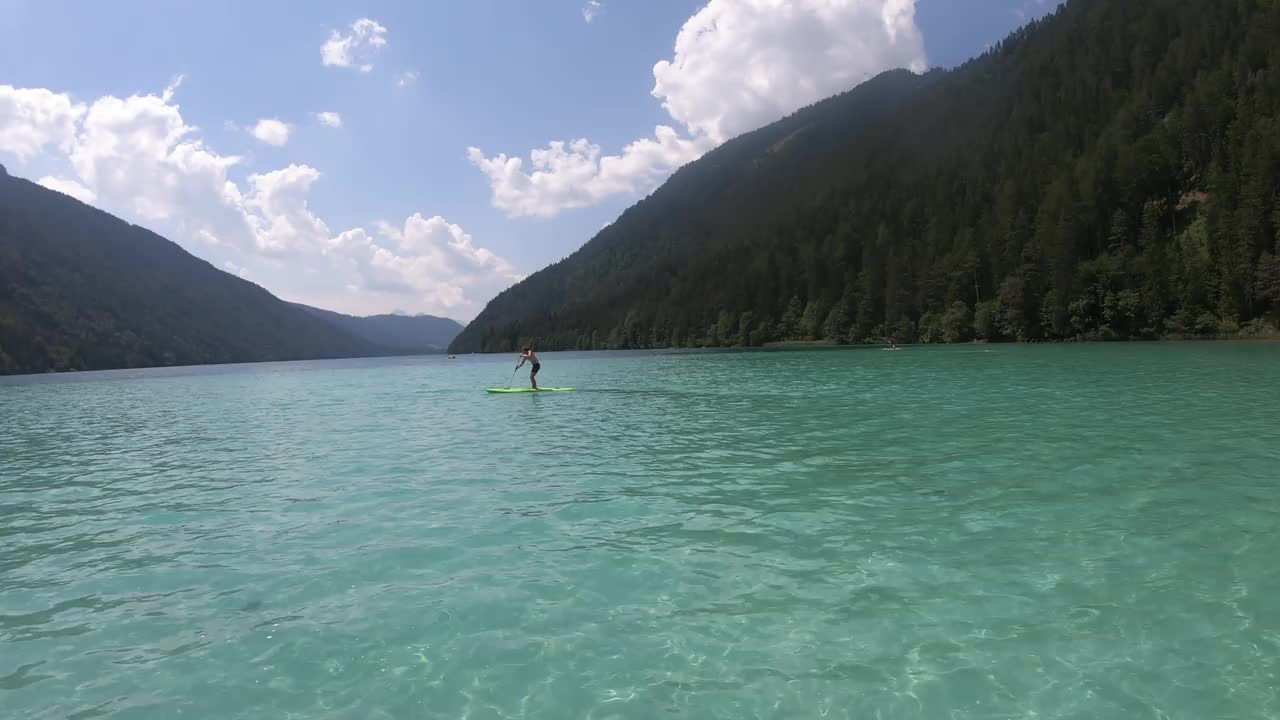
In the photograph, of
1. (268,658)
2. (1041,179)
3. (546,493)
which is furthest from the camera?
(1041,179)

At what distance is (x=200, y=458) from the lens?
26828mm

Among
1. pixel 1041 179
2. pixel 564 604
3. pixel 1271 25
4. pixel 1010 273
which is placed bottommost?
pixel 564 604

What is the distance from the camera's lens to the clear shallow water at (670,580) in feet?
25.0

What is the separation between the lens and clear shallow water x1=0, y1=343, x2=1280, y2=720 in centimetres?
761

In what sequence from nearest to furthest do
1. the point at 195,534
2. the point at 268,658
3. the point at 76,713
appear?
the point at 76,713 < the point at 268,658 < the point at 195,534

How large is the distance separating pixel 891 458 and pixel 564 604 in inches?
552

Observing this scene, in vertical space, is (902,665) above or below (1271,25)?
below

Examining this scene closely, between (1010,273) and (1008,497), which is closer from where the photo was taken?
(1008,497)

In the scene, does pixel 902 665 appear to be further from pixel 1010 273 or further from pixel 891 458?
pixel 1010 273

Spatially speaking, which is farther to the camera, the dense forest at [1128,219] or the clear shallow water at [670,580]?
the dense forest at [1128,219]

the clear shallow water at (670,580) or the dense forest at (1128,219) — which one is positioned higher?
the dense forest at (1128,219)

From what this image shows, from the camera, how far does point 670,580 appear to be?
11008 mm

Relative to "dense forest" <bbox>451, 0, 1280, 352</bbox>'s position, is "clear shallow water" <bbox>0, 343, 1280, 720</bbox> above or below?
below

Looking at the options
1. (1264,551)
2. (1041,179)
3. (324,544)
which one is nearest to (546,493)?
(324,544)
